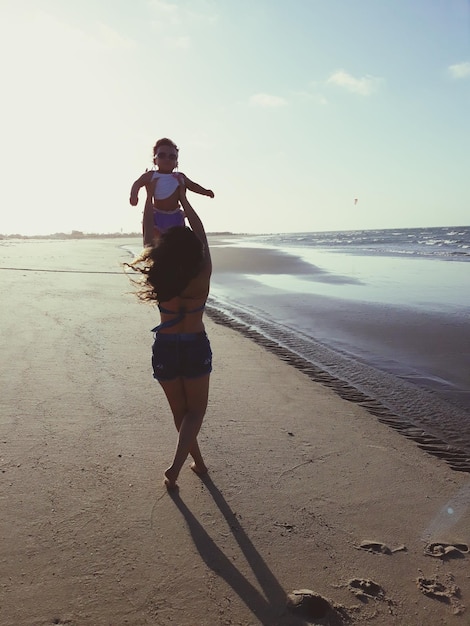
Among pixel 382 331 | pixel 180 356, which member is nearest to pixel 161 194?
pixel 180 356

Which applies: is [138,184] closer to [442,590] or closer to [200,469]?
[200,469]

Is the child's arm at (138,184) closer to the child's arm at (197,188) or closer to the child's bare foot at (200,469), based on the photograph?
the child's arm at (197,188)

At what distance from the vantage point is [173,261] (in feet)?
9.30

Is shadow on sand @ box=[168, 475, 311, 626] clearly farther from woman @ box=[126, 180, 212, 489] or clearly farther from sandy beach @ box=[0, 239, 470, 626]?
woman @ box=[126, 180, 212, 489]

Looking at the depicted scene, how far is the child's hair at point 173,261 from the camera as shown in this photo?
2838mm

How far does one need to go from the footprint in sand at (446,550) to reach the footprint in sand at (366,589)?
42 centimetres

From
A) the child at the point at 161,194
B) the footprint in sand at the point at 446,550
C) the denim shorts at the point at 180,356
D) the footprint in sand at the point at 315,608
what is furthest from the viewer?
the child at the point at 161,194

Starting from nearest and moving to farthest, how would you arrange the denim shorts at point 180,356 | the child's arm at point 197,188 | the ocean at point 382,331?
the denim shorts at point 180,356
the child's arm at point 197,188
the ocean at point 382,331

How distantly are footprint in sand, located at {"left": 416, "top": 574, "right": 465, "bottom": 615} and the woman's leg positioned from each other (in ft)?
4.85

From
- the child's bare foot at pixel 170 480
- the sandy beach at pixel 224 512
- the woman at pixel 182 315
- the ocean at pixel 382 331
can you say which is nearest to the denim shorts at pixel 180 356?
the woman at pixel 182 315

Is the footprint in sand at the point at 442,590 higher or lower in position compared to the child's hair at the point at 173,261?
lower

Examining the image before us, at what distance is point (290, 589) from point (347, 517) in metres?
0.71

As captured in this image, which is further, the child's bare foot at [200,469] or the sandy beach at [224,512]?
the child's bare foot at [200,469]

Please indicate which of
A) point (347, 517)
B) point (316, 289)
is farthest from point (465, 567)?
point (316, 289)
